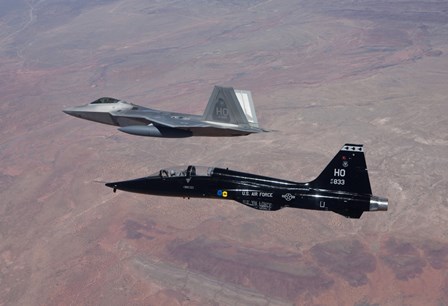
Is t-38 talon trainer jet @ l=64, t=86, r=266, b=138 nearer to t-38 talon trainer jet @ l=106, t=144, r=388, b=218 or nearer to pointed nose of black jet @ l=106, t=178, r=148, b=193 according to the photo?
t-38 talon trainer jet @ l=106, t=144, r=388, b=218

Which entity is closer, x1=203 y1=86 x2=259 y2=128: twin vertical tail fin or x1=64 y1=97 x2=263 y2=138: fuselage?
x1=203 y1=86 x2=259 y2=128: twin vertical tail fin

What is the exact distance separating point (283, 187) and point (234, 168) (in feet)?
112

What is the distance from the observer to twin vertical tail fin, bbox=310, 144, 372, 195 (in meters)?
24.0

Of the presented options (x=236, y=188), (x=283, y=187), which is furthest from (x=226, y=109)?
(x=283, y=187)

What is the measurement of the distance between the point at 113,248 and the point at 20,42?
14041 centimetres

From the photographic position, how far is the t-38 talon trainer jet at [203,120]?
3100 cm

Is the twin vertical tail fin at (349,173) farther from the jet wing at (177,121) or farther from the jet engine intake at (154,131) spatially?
the jet engine intake at (154,131)

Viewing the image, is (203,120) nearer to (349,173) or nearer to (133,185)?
(133,185)

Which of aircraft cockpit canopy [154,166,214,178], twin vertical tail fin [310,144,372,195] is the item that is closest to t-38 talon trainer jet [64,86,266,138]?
aircraft cockpit canopy [154,166,214,178]

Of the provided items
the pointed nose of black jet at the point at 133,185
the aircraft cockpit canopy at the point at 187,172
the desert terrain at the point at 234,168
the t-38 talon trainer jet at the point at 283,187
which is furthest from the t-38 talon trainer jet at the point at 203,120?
the desert terrain at the point at 234,168

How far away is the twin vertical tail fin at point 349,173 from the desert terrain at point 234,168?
1723cm

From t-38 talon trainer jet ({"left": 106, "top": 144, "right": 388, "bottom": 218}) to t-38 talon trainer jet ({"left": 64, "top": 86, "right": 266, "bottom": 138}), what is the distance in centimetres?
512

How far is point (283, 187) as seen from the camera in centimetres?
2655

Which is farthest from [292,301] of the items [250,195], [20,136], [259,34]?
[259,34]
